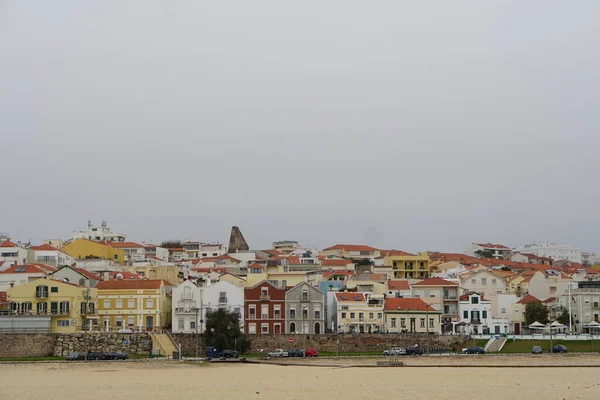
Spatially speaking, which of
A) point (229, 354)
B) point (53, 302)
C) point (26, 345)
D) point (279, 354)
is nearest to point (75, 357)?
point (26, 345)

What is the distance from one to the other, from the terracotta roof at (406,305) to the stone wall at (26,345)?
93.9ft

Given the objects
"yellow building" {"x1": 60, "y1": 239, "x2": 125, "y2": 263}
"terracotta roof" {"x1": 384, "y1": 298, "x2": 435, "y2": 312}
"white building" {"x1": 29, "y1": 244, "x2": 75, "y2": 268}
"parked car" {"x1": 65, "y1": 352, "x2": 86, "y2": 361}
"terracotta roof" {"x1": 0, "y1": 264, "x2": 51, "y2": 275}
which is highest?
"yellow building" {"x1": 60, "y1": 239, "x2": 125, "y2": 263}

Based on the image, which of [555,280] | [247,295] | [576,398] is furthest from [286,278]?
[576,398]

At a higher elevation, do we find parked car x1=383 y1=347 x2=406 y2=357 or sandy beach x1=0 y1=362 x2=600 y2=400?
parked car x1=383 y1=347 x2=406 y2=357

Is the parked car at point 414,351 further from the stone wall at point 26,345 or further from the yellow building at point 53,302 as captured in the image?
the stone wall at point 26,345

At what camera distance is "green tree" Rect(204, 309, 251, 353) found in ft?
259

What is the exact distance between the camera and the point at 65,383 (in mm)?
53781

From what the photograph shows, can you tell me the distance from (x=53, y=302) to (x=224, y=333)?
564 inches

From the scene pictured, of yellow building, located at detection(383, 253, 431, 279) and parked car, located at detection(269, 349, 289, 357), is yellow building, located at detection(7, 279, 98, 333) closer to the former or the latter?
parked car, located at detection(269, 349, 289, 357)

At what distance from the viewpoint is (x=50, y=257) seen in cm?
11119

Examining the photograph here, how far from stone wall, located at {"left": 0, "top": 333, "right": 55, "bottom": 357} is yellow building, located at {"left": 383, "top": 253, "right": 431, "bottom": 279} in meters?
52.8

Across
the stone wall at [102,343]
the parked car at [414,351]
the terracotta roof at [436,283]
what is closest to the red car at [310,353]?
the parked car at [414,351]

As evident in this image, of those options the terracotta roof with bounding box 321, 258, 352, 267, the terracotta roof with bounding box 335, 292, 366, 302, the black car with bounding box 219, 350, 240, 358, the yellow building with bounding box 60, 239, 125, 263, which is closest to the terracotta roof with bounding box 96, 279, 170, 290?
the black car with bounding box 219, 350, 240, 358

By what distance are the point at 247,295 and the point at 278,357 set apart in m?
13.6
